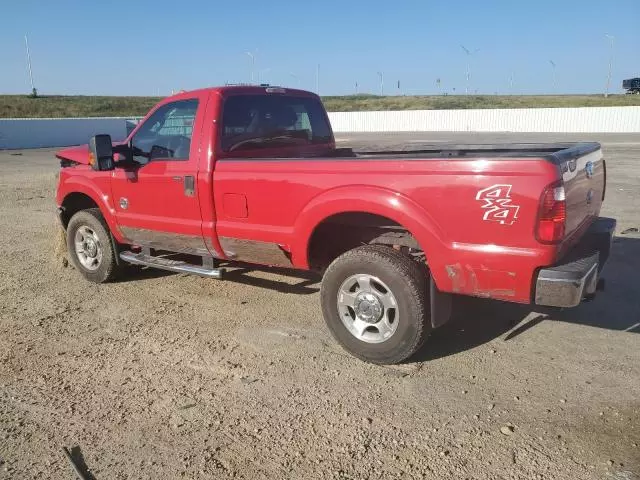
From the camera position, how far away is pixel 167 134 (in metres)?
5.07

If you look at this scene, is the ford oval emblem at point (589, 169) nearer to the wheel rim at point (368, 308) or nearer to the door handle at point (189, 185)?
the wheel rim at point (368, 308)

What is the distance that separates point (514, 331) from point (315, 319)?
1.66 metres

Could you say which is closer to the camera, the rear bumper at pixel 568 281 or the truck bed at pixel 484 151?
the rear bumper at pixel 568 281

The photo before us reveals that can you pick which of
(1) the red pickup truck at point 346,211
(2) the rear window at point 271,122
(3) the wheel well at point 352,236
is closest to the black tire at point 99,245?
(1) the red pickup truck at point 346,211

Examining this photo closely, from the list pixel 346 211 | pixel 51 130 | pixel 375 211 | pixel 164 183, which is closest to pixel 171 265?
pixel 164 183

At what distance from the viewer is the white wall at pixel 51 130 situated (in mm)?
28781

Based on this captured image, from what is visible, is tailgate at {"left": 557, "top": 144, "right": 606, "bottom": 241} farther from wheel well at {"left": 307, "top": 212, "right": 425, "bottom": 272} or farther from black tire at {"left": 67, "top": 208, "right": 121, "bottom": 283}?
black tire at {"left": 67, "top": 208, "right": 121, "bottom": 283}

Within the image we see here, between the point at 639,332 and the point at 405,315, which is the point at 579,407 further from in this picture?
the point at 639,332

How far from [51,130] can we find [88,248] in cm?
2839

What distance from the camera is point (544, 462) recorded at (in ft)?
9.27

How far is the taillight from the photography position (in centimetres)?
312

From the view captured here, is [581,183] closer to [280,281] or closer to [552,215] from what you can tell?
[552,215]

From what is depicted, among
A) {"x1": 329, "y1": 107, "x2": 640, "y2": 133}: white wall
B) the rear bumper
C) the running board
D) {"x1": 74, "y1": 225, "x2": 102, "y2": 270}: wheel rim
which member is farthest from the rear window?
{"x1": 329, "y1": 107, "x2": 640, "y2": 133}: white wall

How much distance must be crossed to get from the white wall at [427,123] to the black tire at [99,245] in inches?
1048
